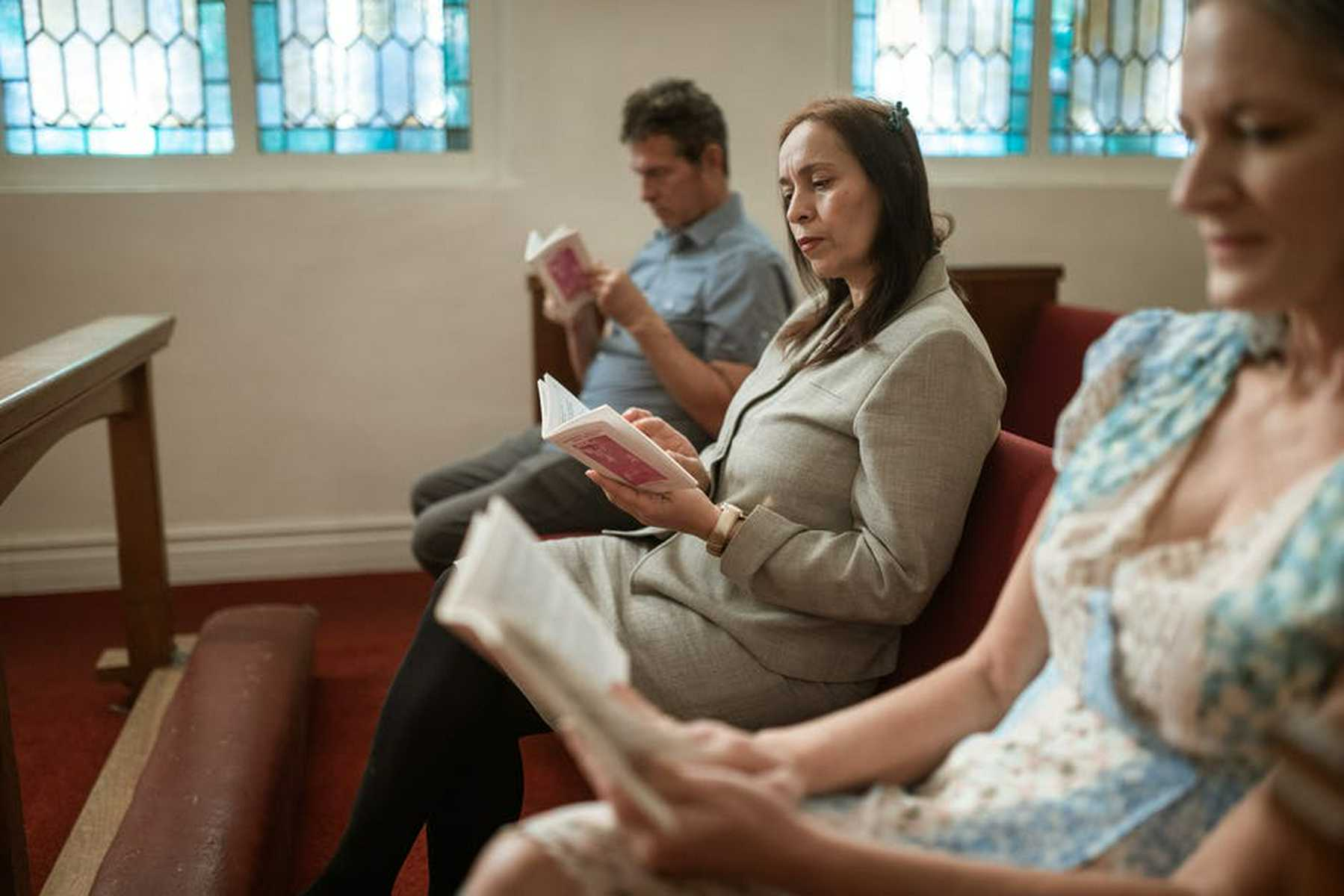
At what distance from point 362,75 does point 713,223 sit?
1.59 meters

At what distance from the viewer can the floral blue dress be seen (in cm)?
110

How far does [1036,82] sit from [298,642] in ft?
10.5

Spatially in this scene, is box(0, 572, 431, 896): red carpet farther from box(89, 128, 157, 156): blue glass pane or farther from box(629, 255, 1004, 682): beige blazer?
box(89, 128, 157, 156): blue glass pane

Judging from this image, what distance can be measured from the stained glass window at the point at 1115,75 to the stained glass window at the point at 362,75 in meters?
2.11

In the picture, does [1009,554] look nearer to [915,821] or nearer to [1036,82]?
[915,821]

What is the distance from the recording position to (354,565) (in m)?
4.52

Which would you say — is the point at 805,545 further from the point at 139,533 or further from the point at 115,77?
the point at 115,77

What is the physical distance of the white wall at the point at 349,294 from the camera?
13.8ft

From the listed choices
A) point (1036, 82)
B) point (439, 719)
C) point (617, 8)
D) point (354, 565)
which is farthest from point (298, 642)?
point (1036, 82)

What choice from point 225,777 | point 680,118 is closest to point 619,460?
point 225,777

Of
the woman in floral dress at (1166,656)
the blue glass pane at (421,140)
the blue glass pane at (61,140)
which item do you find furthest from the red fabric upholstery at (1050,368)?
the blue glass pane at (61,140)

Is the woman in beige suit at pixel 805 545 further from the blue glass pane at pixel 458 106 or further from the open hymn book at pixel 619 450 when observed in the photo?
the blue glass pane at pixel 458 106

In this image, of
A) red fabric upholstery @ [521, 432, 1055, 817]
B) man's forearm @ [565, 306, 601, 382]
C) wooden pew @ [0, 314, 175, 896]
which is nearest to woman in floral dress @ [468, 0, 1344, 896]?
red fabric upholstery @ [521, 432, 1055, 817]

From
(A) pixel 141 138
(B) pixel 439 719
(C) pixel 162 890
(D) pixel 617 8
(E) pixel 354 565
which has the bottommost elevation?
(E) pixel 354 565
